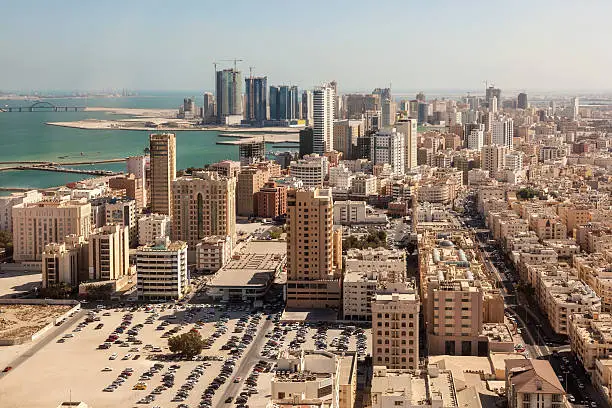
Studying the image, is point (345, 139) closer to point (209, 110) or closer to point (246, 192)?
point (246, 192)

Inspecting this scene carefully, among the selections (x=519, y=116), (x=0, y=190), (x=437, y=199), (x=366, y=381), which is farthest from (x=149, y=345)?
(x=519, y=116)

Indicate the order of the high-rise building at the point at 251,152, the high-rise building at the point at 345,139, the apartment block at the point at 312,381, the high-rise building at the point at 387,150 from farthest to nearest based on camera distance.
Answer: the high-rise building at the point at 345,139
the high-rise building at the point at 387,150
the high-rise building at the point at 251,152
the apartment block at the point at 312,381

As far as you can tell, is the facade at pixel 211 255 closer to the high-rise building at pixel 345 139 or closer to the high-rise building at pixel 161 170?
the high-rise building at pixel 161 170

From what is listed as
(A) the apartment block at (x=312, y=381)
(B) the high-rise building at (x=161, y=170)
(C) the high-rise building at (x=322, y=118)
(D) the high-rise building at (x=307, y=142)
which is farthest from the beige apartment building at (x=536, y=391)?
(D) the high-rise building at (x=307, y=142)

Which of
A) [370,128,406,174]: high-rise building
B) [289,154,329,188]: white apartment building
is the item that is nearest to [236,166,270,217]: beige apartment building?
[289,154,329,188]: white apartment building

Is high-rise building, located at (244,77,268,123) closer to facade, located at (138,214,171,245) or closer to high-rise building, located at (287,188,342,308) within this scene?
facade, located at (138,214,171,245)

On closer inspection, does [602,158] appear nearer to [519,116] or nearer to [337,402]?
[519,116]
